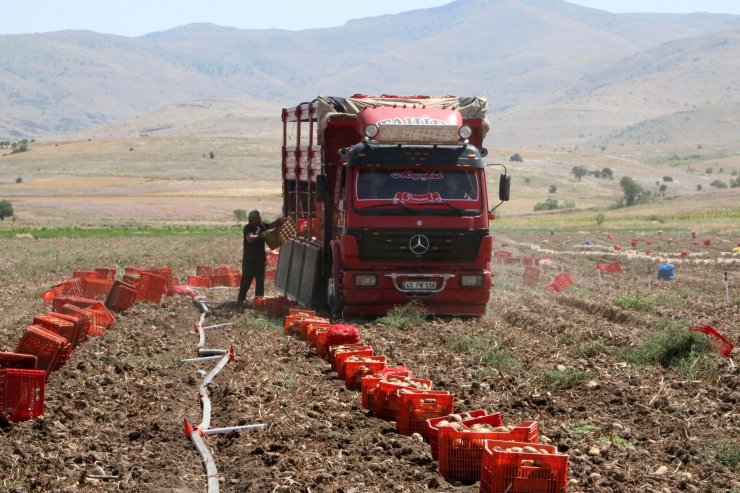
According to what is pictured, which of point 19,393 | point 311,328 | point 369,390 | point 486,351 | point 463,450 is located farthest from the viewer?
point 311,328

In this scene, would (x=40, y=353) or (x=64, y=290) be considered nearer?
(x=40, y=353)

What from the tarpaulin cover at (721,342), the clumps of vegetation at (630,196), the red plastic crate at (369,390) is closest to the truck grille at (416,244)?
the tarpaulin cover at (721,342)

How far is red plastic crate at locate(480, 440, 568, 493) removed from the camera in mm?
7637

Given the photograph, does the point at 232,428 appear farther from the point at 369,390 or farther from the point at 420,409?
the point at 420,409

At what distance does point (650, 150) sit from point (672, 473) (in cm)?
18659

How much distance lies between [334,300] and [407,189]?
7.55ft

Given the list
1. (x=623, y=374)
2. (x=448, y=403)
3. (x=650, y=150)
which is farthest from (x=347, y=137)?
(x=650, y=150)

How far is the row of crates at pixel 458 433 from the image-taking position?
25.2ft

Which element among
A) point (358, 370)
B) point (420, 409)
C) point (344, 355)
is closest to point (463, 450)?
point (420, 409)

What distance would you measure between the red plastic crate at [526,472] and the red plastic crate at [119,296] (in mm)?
13447

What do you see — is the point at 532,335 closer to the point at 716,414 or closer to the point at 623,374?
the point at 623,374

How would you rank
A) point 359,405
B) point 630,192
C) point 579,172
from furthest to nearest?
point 579,172 → point 630,192 → point 359,405

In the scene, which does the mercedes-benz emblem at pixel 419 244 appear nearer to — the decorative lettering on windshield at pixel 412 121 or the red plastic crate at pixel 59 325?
the decorative lettering on windshield at pixel 412 121

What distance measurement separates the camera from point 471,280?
18.6m
